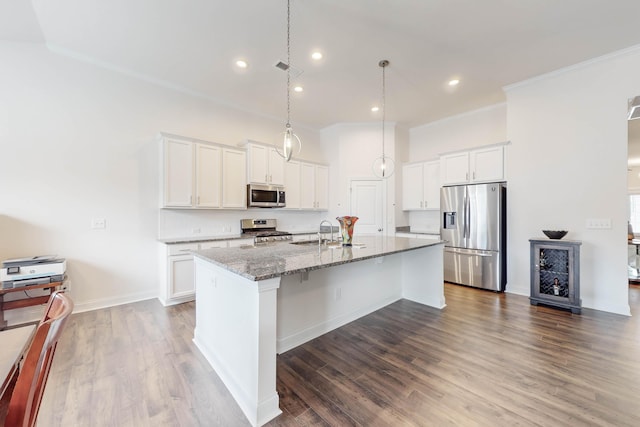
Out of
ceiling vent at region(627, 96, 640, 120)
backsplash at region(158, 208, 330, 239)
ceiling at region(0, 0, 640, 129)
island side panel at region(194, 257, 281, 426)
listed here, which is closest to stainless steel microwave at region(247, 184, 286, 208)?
backsplash at region(158, 208, 330, 239)

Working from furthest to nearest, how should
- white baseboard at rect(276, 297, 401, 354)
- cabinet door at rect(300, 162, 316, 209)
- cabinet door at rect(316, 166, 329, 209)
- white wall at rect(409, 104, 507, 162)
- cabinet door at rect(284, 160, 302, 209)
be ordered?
cabinet door at rect(316, 166, 329, 209) < cabinet door at rect(300, 162, 316, 209) < cabinet door at rect(284, 160, 302, 209) < white wall at rect(409, 104, 507, 162) < white baseboard at rect(276, 297, 401, 354)

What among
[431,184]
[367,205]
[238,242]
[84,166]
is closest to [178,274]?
[238,242]

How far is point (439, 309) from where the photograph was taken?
3.41 m

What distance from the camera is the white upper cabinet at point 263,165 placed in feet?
15.1

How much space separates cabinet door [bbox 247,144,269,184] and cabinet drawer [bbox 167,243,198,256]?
1.49 metres

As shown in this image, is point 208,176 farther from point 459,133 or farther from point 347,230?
point 459,133

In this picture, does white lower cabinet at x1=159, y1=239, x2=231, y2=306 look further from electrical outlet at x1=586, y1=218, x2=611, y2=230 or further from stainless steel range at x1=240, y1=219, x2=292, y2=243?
electrical outlet at x1=586, y1=218, x2=611, y2=230

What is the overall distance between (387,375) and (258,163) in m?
3.79

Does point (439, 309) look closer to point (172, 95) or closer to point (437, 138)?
point (437, 138)

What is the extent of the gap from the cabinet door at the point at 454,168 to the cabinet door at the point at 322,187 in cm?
239

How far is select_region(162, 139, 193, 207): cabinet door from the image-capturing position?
3.74m

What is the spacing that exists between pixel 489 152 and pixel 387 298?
9.84 ft

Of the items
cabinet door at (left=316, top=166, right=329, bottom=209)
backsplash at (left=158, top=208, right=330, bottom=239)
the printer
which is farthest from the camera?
cabinet door at (left=316, top=166, right=329, bottom=209)

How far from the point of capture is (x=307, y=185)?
561 cm
